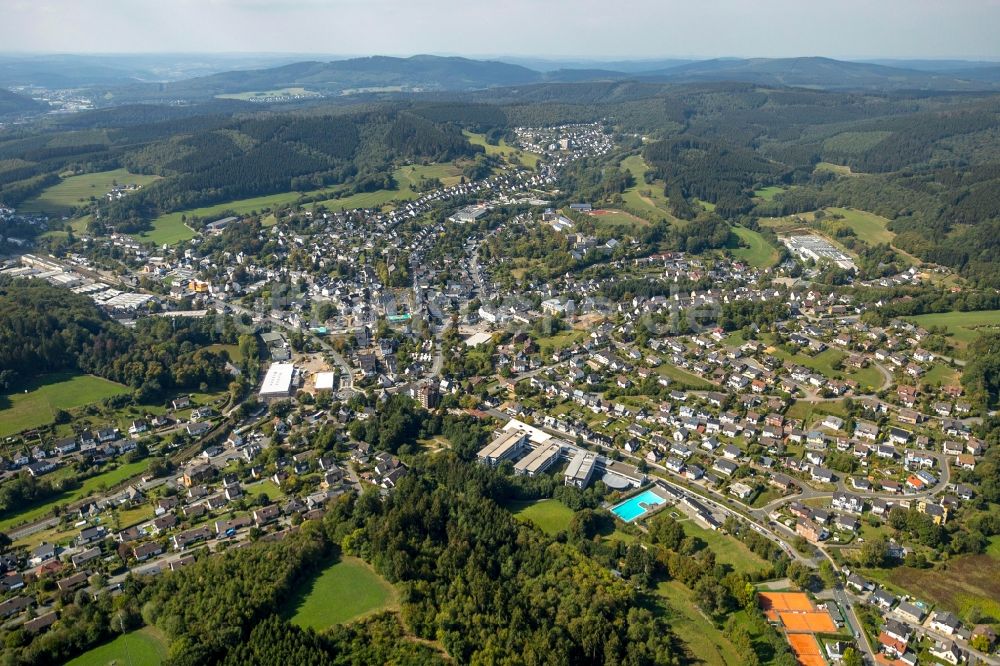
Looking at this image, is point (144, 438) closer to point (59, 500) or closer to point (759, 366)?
point (59, 500)

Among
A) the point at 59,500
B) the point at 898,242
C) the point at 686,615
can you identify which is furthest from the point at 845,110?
the point at 59,500

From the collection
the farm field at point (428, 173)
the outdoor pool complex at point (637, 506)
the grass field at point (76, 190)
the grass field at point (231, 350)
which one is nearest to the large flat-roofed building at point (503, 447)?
the outdoor pool complex at point (637, 506)

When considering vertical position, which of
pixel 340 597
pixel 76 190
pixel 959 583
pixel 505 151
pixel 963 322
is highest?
pixel 505 151

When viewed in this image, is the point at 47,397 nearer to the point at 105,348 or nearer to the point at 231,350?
the point at 105,348

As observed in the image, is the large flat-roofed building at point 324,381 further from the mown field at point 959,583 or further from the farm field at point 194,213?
the farm field at point 194,213

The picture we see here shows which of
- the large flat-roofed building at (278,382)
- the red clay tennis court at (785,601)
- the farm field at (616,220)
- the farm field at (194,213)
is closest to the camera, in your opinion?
the red clay tennis court at (785,601)

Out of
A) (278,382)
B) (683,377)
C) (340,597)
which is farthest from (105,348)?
(683,377)
